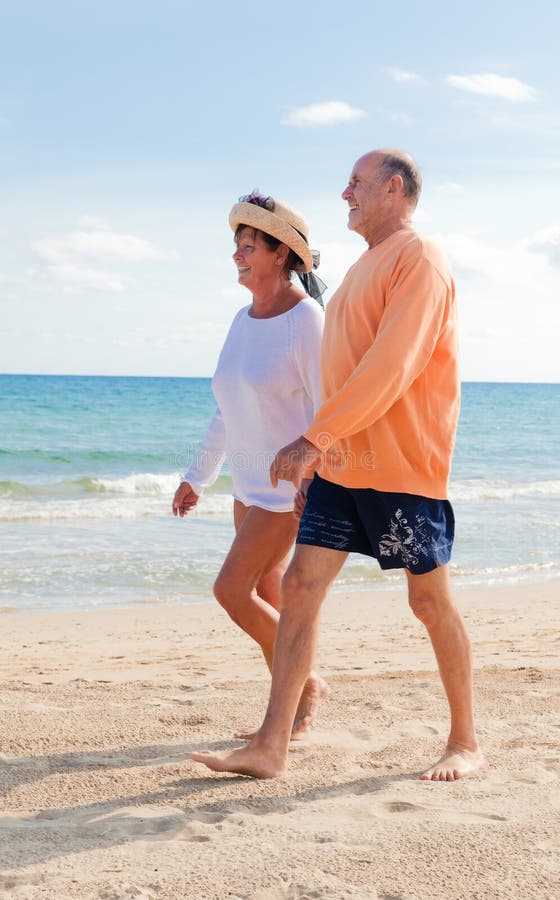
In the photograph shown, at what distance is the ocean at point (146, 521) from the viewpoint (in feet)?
28.1

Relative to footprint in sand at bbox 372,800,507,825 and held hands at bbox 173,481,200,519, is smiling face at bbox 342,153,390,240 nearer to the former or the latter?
held hands at bbox 173,481,200,519

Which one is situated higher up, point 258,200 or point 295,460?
point 258,200

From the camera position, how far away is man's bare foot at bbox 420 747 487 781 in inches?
125

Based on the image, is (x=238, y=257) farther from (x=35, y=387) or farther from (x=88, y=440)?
(x=35, y=387)

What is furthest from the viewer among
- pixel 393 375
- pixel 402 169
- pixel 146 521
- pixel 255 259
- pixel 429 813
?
pixel 146 521

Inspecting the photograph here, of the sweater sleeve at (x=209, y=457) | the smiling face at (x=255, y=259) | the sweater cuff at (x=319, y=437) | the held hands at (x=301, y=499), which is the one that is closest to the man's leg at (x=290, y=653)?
the held hands at (x=301, y=499)

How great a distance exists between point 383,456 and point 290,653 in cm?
70

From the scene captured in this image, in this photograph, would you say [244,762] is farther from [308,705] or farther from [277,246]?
[277,246]

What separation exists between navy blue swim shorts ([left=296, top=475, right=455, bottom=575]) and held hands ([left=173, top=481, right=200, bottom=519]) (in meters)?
1.02

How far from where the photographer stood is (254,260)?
12.2ft

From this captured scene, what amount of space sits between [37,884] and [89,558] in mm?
7263

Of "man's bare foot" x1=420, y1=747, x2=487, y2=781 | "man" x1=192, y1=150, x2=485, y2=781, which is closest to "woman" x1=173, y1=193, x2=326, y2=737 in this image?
"man" x1=192, y1=150, x2=485, y2=781

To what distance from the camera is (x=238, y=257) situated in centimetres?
377

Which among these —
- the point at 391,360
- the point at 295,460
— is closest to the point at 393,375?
the point at 391,360
